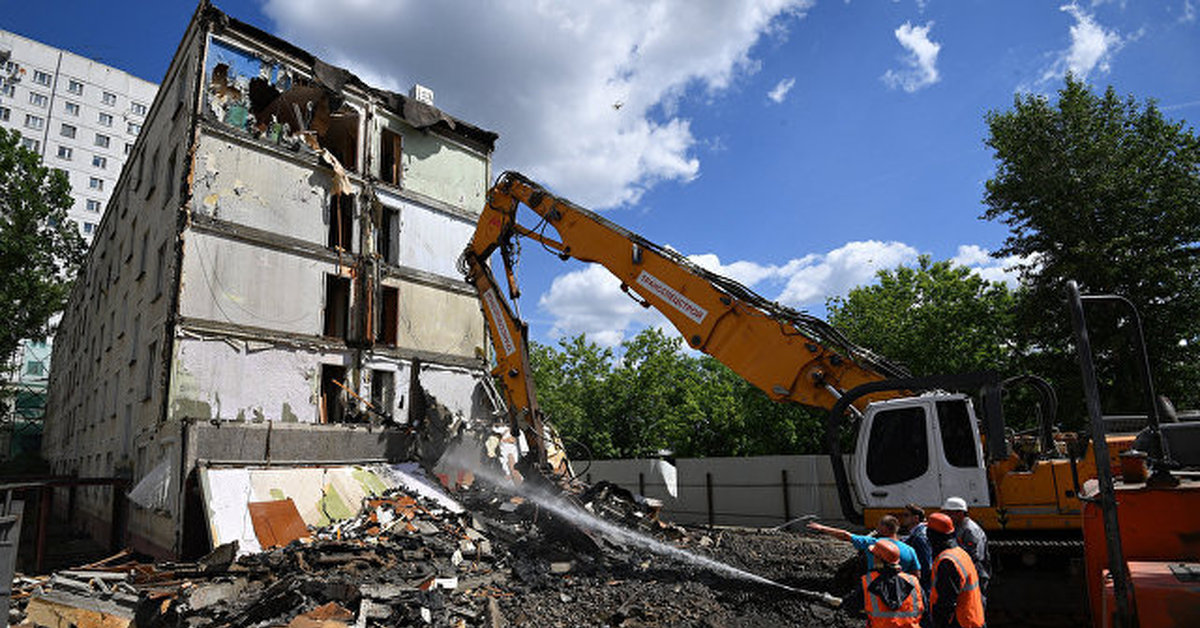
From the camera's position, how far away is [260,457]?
12.4m

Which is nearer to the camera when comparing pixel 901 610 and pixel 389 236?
pixel 901 610

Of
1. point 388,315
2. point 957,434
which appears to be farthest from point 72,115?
point 957,434

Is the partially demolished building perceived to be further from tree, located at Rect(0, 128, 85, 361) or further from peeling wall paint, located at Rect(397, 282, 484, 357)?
tree, located at Rect(0, 128, 85, 361)

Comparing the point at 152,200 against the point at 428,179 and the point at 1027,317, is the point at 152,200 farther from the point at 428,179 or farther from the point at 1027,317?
the point at 1027,317

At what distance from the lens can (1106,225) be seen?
17531 mm

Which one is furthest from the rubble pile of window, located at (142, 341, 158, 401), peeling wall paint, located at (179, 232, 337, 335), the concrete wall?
the concrete wall

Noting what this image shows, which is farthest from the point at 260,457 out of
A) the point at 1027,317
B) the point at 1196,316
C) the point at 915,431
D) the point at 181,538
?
the point at 1196,316

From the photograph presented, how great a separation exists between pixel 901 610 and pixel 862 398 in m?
3.29

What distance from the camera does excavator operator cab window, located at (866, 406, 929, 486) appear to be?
7039 mm

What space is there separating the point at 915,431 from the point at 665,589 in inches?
144

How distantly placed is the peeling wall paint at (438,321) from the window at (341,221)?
74.8 inches

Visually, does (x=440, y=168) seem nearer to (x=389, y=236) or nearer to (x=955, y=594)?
(x=389, y=236)

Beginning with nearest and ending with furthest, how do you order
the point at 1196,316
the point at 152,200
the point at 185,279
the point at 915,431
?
the point at 915,431
the point at 185,279
the point at 1196,316
the point at 152,200

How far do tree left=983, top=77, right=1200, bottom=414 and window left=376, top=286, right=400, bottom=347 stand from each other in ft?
58.9
